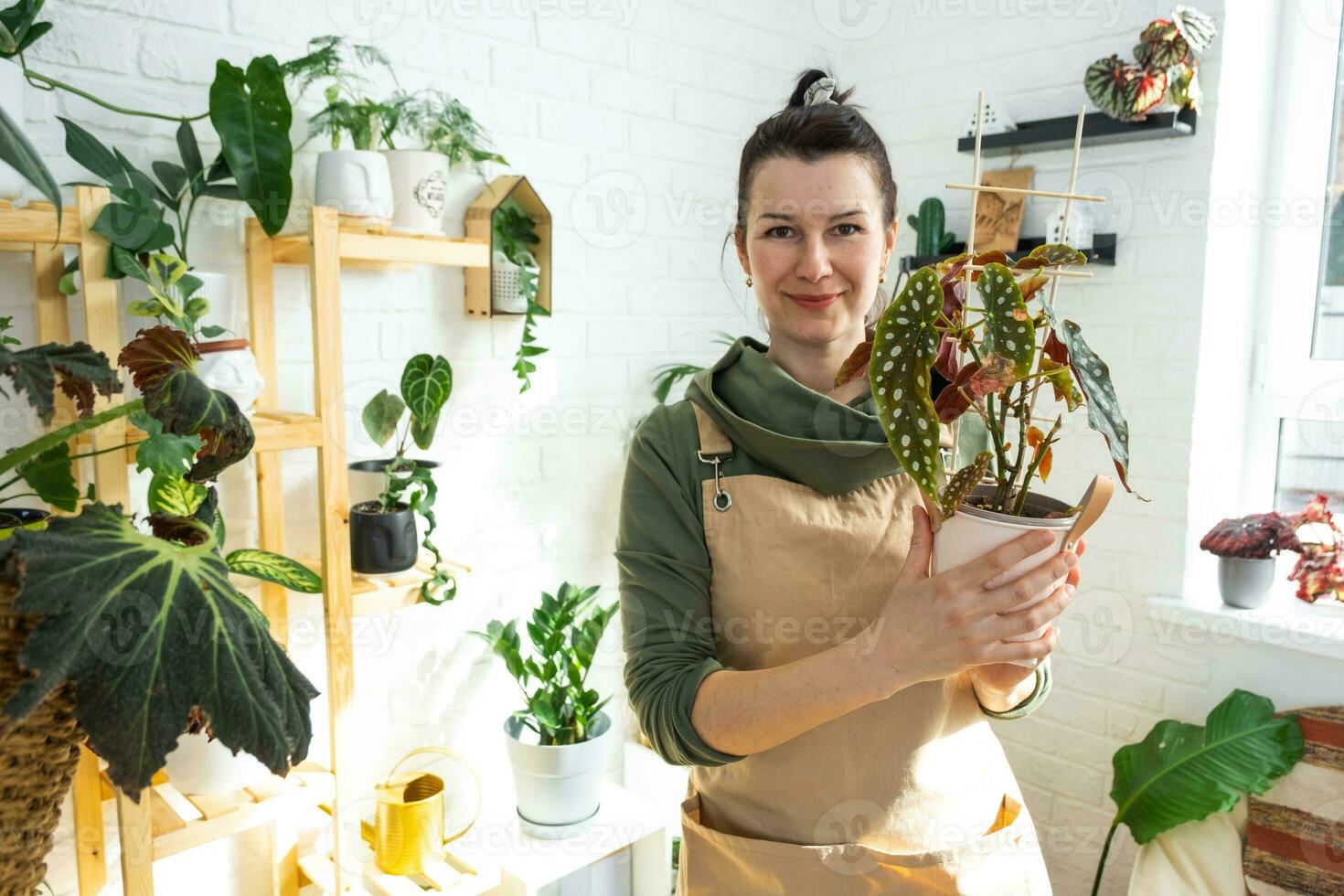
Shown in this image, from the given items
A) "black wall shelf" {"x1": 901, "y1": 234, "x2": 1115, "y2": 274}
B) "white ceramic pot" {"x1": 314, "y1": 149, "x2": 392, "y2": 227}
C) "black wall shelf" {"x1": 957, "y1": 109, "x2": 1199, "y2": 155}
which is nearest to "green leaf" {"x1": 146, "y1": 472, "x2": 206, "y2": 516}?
"white ceramic pot" {"x1": 314, "y1": 149, "x2": 392, "y2": 227}

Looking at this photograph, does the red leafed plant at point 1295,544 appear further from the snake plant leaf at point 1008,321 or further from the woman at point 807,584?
the snake plant leaf at point 1008,321

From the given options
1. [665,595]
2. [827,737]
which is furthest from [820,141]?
[827,737]

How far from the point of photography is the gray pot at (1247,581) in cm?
188

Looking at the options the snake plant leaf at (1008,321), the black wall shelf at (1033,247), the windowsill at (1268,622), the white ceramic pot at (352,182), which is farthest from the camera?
the black wall shelf at (1033,247)

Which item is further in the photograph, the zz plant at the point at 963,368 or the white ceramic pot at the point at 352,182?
the white ceramic pot at the point at 352,182

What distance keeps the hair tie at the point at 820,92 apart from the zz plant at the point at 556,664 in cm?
106

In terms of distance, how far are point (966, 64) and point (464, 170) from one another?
127 cm

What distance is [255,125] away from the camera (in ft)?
4.40

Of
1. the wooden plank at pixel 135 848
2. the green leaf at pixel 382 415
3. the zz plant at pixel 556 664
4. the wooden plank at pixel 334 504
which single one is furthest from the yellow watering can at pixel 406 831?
the green leaf at pixel 382 415

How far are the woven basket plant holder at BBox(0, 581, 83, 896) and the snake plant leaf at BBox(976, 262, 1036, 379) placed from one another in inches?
25.7

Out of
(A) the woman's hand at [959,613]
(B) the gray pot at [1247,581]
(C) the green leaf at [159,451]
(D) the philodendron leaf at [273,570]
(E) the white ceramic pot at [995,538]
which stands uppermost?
(C) the green leaf at [159,451]

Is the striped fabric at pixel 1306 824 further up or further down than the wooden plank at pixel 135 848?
further down

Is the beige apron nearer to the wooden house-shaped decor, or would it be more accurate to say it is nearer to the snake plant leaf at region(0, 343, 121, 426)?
the snake plant leaf at region(0, 343, 121, 426)

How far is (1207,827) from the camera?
5.72ft
